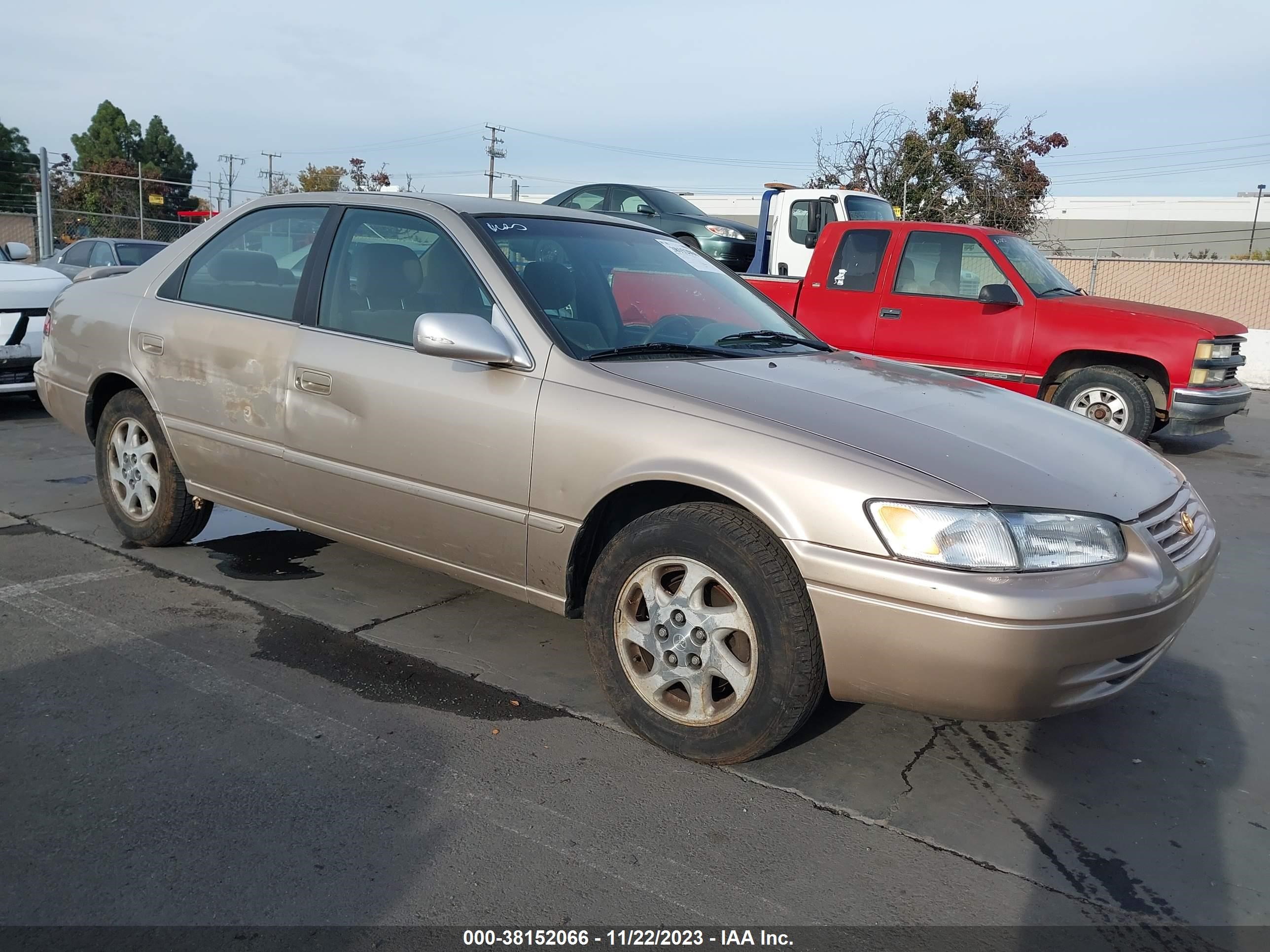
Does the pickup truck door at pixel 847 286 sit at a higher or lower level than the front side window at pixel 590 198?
lower

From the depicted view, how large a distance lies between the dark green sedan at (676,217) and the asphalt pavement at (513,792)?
405 inches

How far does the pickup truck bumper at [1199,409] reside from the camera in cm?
833

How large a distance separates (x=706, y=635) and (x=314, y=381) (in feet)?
6.10

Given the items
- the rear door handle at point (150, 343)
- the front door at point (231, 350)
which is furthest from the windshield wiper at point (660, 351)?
the rear door handle at point (150, 343)

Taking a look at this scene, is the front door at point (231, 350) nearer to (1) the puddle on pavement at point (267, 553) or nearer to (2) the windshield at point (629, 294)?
(1) the puddle on pavement at point (267, 553)

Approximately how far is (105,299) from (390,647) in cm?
237

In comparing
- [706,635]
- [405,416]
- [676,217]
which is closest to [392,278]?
[405,416]

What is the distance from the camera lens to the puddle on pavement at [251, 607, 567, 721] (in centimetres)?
337

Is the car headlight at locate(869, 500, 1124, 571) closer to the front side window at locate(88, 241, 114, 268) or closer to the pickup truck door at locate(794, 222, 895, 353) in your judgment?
the pickup truck door at locate(794, 222, 895, 353)

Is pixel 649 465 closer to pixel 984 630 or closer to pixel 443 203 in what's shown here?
pixel 984 630

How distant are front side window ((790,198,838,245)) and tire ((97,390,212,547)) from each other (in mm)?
9547

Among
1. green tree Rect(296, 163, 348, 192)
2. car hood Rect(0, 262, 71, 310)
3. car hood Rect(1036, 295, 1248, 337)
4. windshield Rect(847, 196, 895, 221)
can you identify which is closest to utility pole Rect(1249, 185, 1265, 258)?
green tree Rect(296, 163, 348, 192)

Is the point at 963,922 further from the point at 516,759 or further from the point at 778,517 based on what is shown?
the point at 516,759

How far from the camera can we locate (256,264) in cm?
432
